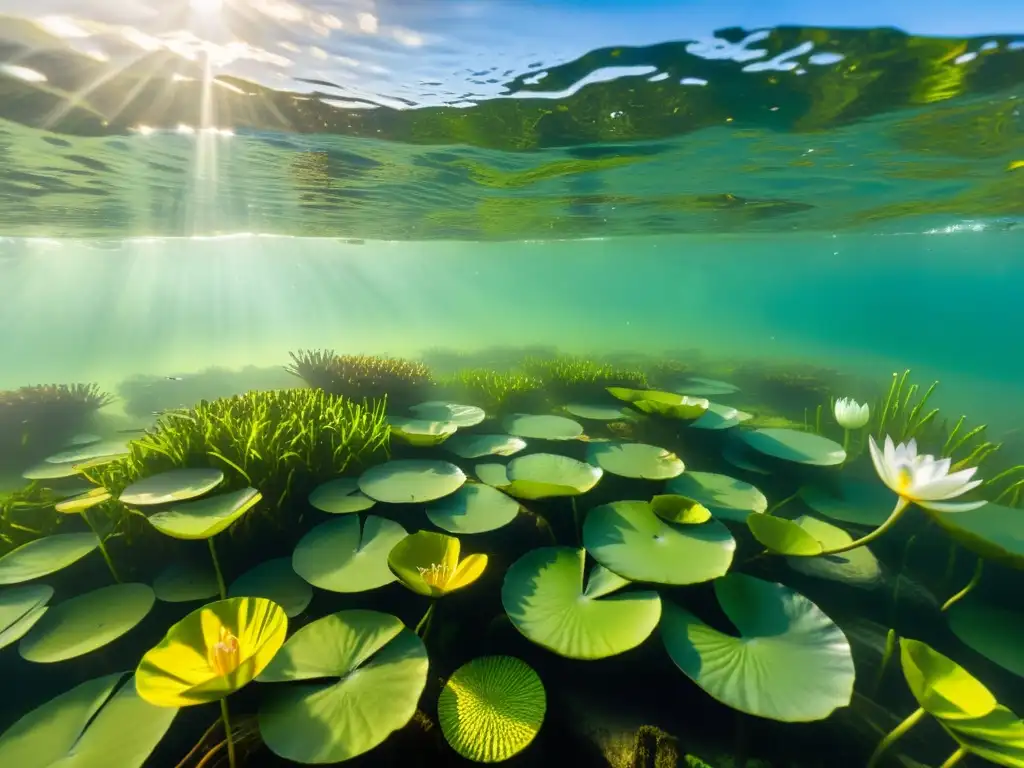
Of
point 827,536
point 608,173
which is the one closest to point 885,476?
point 827,536

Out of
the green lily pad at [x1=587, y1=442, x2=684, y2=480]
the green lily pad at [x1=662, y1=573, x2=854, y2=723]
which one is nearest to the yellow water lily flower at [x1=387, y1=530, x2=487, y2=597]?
the green lily pad at [x1=662, y1=573, x2=854, y2=723]

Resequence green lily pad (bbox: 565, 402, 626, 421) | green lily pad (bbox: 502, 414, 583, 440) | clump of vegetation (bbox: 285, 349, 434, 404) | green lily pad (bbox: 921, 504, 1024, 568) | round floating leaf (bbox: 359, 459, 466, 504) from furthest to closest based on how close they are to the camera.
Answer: clump of vegetation (bbox: 285, 349, 434, 404), green lily pad (bbox: 565, 402, 626, 421), green lily pad (bbox: 502, 414, 583, 440), round floating leaf (bbox: 359, 459, 466, 504), green lily pad (bbox: 921, 504, 1024, 568)

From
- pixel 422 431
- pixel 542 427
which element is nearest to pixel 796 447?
pixel 542 427

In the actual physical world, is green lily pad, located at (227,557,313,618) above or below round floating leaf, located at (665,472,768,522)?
below


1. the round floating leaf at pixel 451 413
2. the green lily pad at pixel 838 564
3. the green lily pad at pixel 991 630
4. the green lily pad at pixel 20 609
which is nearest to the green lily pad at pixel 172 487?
the green lily pad at pixel 20 609

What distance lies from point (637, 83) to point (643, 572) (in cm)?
767

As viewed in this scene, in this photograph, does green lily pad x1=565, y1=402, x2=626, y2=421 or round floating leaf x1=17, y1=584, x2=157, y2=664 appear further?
green lily pad x1=565, y1=402, x2=626, y2=421

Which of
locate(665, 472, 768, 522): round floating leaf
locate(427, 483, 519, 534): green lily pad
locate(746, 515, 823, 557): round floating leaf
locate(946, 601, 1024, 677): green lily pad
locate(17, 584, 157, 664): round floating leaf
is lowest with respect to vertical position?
locate(17, 584, 157, 664): round floating leaf

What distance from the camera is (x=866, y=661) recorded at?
9.83 ft

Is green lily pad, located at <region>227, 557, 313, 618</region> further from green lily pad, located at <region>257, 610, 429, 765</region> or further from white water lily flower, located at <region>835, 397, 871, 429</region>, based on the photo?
white water lily flower, located at <region>835, 397, 871, 429</region>

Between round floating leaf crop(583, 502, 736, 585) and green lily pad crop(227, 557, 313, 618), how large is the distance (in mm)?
1834

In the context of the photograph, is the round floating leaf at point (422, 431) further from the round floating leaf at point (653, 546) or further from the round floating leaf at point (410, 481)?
the round floating leaf at point (653, 546)

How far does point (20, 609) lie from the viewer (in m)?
2.65

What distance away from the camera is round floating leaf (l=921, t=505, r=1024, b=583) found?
2664 millimetres
